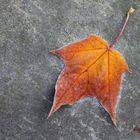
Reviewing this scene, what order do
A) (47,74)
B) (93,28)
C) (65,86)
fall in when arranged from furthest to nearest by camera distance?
(93,28), (47,74), (65,86)

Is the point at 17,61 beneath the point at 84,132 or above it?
above

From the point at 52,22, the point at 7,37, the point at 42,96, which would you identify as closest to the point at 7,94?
the point at 42,96

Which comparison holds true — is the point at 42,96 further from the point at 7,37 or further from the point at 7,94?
the point at 7,37

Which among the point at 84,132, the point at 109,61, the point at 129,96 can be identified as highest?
the point at 109,61
